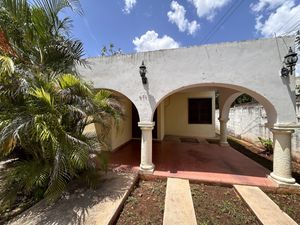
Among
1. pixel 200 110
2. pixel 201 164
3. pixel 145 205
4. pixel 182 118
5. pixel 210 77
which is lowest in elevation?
pixel 145 205

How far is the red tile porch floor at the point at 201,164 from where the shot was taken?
532 cm

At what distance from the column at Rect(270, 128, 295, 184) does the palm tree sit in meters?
5.09

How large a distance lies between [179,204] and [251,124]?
10.1m

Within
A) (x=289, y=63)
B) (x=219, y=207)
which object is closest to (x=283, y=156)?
(x=219, y=207)

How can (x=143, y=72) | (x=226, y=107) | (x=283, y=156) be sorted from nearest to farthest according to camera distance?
(x=283, y=156) → (x=143, y=72) → (x=226, y=107)

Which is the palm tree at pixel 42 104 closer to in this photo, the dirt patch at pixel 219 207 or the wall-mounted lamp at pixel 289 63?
the dirt patch at pixel 219 207

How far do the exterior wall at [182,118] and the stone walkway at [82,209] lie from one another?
8.79 metres

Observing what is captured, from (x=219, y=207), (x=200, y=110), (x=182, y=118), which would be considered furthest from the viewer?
(x=182, y=118)

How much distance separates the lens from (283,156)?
15.6ft

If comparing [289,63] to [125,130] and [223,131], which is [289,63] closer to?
[223,131]

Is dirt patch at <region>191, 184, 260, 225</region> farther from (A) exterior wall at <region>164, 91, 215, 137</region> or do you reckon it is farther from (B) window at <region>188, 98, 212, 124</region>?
(B) window at <region>188, 98, 212, 124</region>

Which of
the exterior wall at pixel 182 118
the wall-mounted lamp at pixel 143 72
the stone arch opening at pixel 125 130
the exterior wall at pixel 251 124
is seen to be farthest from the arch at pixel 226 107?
the wall-mounted lamp at pixel 143 72

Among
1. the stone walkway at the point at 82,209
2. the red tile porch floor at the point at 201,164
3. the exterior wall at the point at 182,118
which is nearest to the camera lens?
the stone walkway at the point at 82,209

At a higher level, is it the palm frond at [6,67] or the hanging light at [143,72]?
the hanging light at [143,72]
